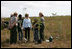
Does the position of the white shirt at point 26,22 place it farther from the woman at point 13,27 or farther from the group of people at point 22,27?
the woman at point 13,27

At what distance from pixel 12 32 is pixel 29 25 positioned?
1132 millimetres

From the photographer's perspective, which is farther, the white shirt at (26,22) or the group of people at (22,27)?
the white shirt at (26,22)

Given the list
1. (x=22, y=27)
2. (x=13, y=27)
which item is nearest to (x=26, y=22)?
(x=22, y=27)

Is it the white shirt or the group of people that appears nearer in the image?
the group of people

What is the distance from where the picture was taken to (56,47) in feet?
46.4

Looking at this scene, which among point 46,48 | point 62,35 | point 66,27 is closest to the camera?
point 46,48

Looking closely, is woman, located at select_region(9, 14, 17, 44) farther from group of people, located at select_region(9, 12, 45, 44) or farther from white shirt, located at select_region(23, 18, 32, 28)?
white shirt, located at select_region(23, 18, 32, 28)

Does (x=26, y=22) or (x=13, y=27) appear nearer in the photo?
(x=13, y=27)

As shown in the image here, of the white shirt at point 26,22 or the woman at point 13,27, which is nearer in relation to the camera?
the woman at point 13,27

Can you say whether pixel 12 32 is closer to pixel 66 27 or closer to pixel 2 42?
pixel 2 42

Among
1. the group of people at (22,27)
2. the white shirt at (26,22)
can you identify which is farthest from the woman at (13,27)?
the white shirt at (26,22)

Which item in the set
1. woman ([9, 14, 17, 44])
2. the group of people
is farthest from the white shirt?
woman ([9, 14, 17, 44])

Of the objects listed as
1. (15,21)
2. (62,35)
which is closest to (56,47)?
(15,21)

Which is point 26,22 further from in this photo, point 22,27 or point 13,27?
point 13,27
